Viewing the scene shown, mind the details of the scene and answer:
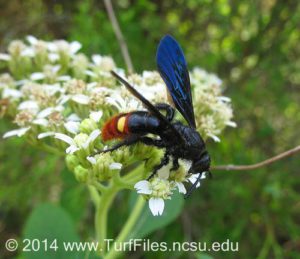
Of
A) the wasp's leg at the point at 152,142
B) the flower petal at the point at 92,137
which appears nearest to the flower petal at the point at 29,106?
the flower petal at the point at 92,137

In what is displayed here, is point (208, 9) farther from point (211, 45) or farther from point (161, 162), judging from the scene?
point (161, 162)

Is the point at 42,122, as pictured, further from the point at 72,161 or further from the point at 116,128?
the point at 116,128

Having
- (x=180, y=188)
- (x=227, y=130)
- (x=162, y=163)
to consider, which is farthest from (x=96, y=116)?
(x=227, y=130)

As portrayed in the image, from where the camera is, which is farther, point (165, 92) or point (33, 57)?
point (33, 57)

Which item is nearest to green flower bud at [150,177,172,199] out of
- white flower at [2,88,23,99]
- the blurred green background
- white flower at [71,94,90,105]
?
white flower at [71,94,90,105]

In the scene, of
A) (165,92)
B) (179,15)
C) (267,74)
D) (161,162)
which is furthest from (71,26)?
(161,162)

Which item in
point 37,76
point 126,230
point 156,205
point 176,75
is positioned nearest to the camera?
point 156,205

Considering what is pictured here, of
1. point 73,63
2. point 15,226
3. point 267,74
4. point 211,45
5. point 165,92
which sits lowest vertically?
point 15,226
